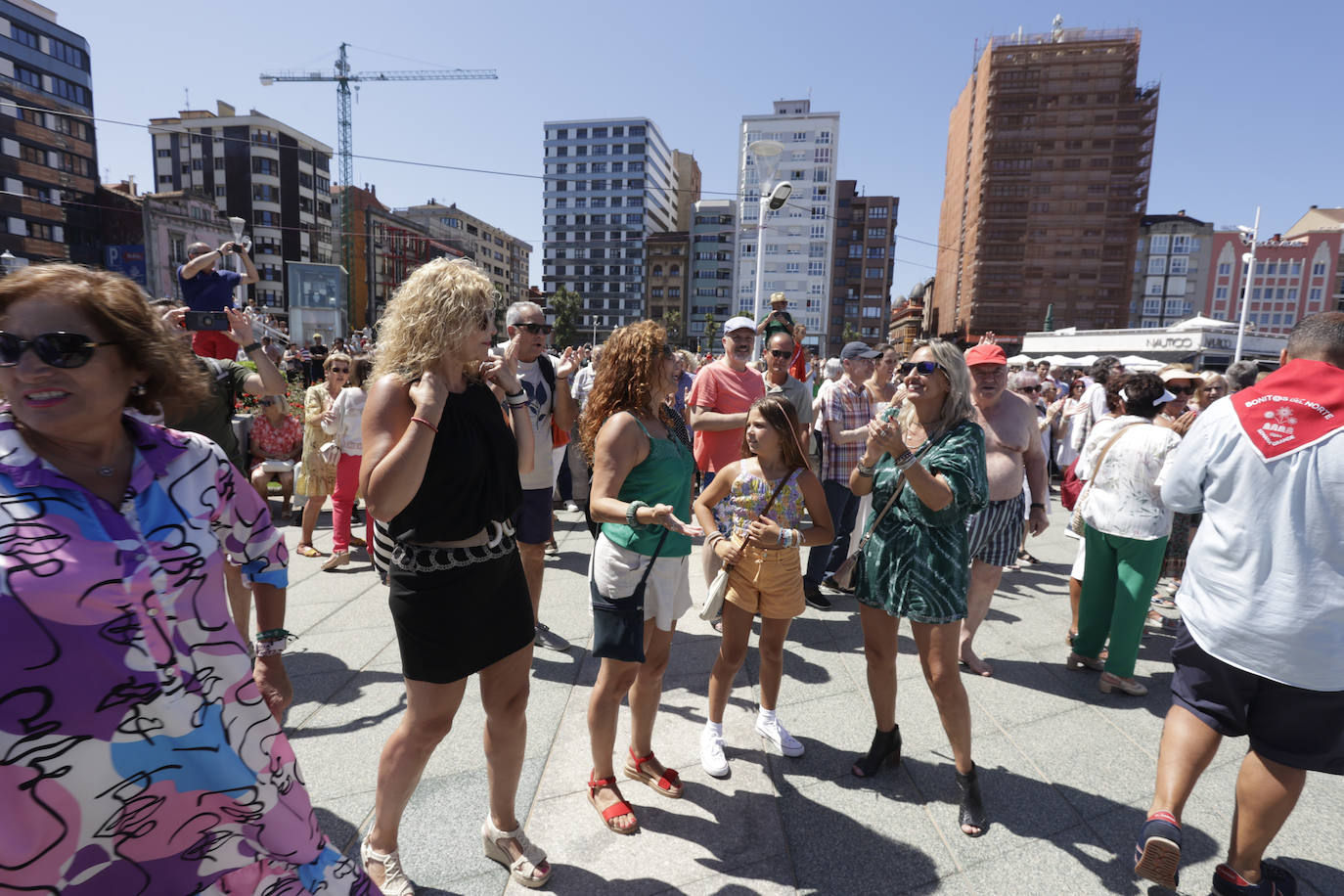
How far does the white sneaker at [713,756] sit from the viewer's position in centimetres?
294

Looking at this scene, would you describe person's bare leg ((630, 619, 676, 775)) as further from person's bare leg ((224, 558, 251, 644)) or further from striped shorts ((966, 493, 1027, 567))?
striped shorts ((966, 493, 1027, 567))

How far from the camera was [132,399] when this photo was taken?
1.41 m

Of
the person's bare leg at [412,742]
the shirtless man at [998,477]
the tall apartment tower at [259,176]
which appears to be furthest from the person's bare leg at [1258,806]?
the tall apartment tower at [259,176]

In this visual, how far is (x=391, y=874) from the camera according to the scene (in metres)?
2.17

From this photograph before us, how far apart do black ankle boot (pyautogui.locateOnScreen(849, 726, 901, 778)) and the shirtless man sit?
1064 millimetres

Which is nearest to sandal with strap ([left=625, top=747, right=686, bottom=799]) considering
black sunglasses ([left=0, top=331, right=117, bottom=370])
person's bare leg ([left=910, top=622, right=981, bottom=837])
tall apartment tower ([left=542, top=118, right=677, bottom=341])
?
person's bare leg ([left=910, top=622, right=981, bottom=837])

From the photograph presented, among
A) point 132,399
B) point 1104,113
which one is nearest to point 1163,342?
point 1104,113

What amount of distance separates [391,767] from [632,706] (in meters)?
0.99

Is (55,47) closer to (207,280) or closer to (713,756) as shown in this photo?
(207,280)

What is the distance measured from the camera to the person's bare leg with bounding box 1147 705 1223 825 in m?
2.28

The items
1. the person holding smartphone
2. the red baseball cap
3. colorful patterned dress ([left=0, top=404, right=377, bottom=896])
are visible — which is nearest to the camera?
colorful patterned dress ([left=0, top=404, right=377, bottom=896])

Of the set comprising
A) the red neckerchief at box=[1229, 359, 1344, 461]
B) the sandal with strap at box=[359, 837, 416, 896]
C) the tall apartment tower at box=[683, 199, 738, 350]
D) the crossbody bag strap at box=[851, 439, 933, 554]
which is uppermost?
the tall apartment tower at box=[683, 199, 738, 350]

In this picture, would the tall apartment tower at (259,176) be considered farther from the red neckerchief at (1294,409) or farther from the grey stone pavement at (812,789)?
the red neckerchief at (1294,409)

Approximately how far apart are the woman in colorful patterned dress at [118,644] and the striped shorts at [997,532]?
3.53 meters
